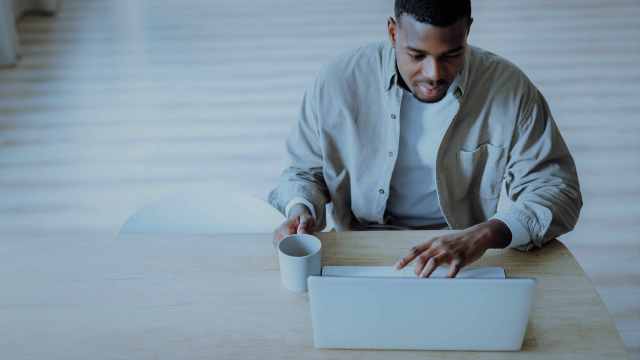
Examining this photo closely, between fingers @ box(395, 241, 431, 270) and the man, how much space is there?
0.11 m

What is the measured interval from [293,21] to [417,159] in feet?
11.3

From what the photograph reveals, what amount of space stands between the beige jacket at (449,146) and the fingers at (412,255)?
0.24 m

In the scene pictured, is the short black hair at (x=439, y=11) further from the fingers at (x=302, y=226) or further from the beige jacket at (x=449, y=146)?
the fingers at (x=302, y=226)

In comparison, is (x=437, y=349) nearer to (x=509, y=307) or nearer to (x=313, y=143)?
(x=509, y=307)

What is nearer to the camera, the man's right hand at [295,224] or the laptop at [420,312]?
the laptop at [420,312]

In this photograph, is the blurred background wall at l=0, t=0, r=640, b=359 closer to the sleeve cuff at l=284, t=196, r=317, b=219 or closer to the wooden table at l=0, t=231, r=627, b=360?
the wooden table at l=0, t=231, r=627, b=360

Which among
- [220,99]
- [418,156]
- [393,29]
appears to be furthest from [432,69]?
[220,99]

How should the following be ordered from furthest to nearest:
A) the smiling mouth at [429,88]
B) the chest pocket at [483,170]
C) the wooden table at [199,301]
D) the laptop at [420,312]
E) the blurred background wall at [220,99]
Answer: the blurred background wall at [220,99] < the chest pocket at [483,170] < the smiling mouth at [429,88] < the wooden table at [199,301] < the laptop at [420,312]

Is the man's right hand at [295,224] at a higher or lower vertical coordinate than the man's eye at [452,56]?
lower

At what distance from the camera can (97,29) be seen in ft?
15.9

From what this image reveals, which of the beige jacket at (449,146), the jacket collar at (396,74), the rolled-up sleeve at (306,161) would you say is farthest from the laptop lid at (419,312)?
the jacket collar at (396,74)

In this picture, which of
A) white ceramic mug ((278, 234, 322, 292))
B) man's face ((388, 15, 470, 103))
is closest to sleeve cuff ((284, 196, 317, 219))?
white ceramic mug ((278, 234, 322, 292))

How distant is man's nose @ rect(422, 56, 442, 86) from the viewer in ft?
4.87

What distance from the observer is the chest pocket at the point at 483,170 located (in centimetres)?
165
